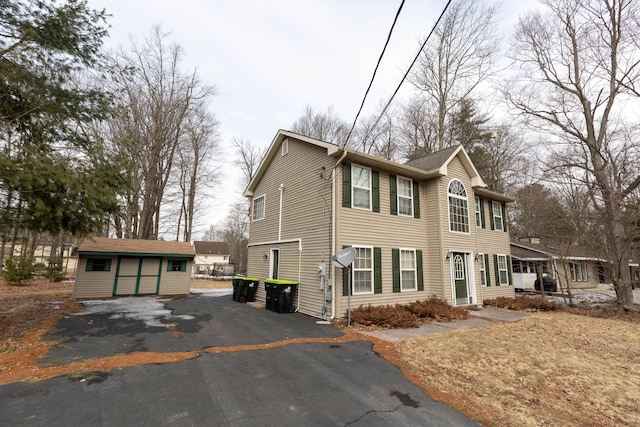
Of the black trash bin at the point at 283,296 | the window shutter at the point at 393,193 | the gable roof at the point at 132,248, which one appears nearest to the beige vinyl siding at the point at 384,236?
the window shutter at the point at 393,193

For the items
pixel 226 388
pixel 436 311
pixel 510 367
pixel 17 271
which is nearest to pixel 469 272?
pixel 436 311

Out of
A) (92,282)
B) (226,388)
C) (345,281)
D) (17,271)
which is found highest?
(345,281)

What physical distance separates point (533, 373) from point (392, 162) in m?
7.06

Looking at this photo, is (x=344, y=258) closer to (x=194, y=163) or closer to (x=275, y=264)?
(x=275, y=264)

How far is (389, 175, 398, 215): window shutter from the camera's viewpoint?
1038 cm

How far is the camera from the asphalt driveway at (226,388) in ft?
10.5

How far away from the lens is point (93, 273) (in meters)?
12.6

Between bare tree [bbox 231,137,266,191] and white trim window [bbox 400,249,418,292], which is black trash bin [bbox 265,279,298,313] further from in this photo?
bare tree [bbox 231,137,266,191]

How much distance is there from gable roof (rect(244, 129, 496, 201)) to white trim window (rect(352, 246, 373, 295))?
3.00m

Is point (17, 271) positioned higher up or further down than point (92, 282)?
higher up

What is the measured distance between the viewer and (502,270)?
14203 millimetres

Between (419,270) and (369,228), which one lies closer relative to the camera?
(369,228)

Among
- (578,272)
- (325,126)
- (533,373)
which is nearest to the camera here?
(533,373)

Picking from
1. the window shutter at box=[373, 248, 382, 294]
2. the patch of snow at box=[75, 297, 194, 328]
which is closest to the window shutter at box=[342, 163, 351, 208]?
the window shutter at box=[373, 248, 382, 294]
